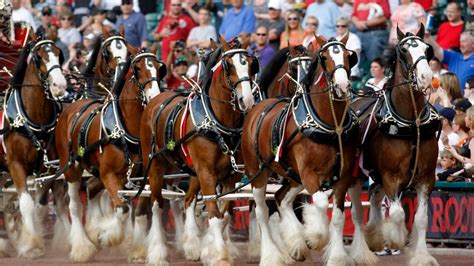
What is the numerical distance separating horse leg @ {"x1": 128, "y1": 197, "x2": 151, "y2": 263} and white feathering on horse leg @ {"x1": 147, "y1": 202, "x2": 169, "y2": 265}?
32cm

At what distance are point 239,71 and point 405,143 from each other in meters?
1.87

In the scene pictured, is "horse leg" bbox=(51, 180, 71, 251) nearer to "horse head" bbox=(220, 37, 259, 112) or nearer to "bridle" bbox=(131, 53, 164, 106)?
"bridle" bbox=(131, 53, 164, 106)

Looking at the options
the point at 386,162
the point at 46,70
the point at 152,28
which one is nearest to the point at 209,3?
the point at 152,28

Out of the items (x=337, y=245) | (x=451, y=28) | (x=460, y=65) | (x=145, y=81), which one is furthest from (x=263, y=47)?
(x=337, y=245)

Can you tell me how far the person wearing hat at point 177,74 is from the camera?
20609 mm

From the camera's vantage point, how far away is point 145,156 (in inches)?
581

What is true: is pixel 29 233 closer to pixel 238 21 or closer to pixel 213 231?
pixel 213 231

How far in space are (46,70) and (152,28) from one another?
9534 mm

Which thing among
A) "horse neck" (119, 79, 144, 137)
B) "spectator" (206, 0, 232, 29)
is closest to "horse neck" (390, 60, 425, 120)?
"horse neck" (119, 79, 144, 137)

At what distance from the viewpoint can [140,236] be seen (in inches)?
579

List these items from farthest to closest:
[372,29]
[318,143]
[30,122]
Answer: [372,29]
[30,122]
[318,143]

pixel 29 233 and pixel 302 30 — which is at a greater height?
pixel 302 30

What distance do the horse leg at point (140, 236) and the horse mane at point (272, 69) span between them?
205 centimetres

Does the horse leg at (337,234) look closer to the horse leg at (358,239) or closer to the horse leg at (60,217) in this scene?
the horse leg at (358,239)
